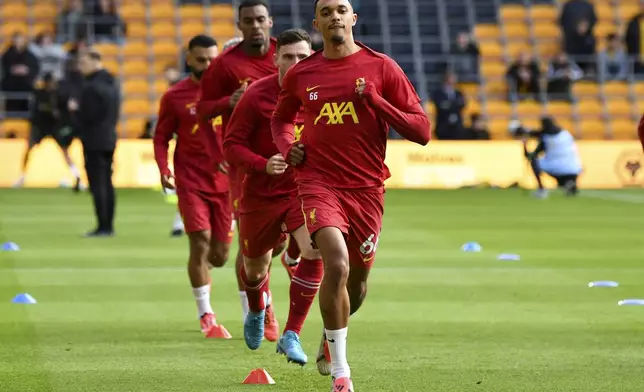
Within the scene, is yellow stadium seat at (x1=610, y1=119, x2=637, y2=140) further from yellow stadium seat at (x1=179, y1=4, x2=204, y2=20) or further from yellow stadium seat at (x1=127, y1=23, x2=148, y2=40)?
yellow stadium seat at (x1=127, y1=23, x2=148, y2=40)

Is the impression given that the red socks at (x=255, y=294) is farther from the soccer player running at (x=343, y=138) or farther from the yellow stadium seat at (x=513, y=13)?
the yellow stadium seat at (x=513, y=13)

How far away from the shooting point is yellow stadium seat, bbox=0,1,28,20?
36.3 meters

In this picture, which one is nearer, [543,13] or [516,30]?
[516,30]

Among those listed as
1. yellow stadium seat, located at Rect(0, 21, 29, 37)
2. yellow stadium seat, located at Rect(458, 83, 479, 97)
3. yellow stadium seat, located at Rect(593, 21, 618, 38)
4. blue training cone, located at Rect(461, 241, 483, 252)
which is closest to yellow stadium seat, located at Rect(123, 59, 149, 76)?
yellow stadium seat, located at Rect(0, 21, 29, 37)

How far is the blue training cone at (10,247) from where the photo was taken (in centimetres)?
1861

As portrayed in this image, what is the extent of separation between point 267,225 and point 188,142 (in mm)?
2225

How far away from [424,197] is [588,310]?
15680mm

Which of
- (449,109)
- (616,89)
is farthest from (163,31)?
(616,89)

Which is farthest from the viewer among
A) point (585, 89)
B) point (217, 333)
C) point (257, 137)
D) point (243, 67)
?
point (585, 89)

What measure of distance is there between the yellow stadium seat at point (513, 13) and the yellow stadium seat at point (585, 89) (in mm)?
2505

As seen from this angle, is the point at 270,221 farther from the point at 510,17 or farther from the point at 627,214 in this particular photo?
the point at 510,17

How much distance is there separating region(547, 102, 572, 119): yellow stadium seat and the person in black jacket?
11848 millimetres

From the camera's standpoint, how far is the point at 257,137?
1029cm

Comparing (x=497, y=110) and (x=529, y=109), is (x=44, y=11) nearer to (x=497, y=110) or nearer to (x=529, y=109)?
(x=497, y=110)
